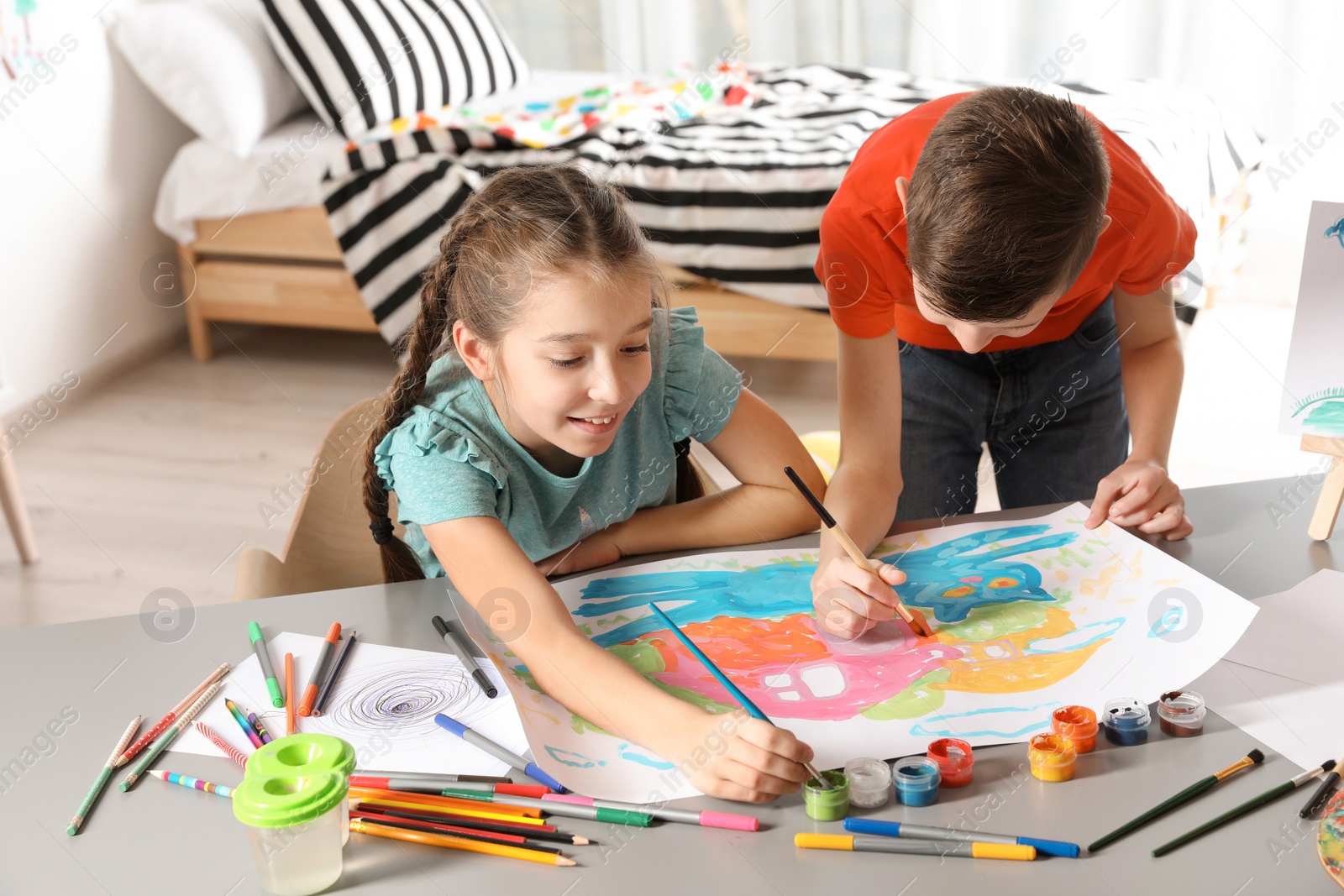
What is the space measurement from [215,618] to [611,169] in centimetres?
200

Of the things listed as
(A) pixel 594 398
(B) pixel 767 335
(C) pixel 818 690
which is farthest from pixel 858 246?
(B) pixel 767 335

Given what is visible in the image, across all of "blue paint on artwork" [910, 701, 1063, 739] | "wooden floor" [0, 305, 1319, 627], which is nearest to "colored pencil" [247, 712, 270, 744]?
"blue paint on artwork" [910, 701, 1063, 739]

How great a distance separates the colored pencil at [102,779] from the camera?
28.2 inches

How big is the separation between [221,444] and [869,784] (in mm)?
2333

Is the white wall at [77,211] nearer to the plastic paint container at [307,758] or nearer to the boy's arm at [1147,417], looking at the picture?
the plastic paint container at [307,758]

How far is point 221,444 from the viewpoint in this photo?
8.87ft

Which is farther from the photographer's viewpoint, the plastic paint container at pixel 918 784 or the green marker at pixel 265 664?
the green marker at pixel 265 664

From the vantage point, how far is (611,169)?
9.05ft

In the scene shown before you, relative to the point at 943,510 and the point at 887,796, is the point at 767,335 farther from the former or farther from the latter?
the point at 887,796

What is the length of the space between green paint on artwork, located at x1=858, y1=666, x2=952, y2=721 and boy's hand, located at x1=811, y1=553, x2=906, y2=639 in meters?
0.07

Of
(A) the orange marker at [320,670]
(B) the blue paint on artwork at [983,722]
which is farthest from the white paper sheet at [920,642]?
(A) the orange marker at [320,670]

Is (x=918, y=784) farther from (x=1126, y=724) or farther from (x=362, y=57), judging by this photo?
(x=362, y=57)

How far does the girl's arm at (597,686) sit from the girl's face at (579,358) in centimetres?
11

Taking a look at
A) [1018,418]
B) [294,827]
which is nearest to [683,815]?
[294,827]
